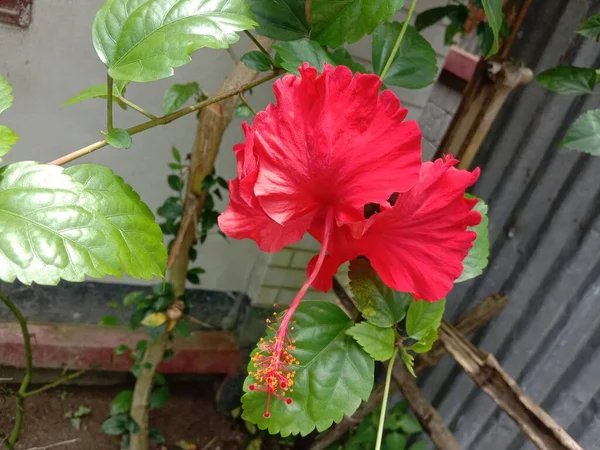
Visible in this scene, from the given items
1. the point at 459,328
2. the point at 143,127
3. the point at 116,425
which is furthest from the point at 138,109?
the point at 116,425

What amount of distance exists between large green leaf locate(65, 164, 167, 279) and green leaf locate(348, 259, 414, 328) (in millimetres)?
241

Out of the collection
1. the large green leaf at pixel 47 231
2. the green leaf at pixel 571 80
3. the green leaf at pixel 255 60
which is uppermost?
the green leaf at pixel 571 80

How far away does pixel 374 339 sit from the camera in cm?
68

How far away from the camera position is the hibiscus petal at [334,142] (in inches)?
18.5

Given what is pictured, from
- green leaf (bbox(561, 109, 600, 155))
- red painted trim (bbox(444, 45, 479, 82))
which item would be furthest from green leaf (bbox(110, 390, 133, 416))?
red painted trim (bbox(444, 45, 479, 82))

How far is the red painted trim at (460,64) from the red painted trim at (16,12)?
1694mm

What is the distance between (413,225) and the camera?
530mm

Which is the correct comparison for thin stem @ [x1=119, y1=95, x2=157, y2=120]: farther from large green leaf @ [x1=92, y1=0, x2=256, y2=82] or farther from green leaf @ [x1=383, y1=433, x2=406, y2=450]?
green leaf @ [x1=383, y1=433, x2=406, y2=450]

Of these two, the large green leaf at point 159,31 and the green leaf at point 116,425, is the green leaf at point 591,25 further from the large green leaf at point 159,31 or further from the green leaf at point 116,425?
the green leaf at point 116,425

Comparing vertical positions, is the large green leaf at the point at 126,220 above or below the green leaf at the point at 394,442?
above

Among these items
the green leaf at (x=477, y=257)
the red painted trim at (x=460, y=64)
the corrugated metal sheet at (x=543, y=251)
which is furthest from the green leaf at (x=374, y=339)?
the red painted trim at (x=460, y=64)

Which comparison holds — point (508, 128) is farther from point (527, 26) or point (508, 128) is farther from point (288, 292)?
point (288, 292)

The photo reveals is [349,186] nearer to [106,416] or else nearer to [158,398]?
[158,398]

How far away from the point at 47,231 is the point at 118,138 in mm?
175
